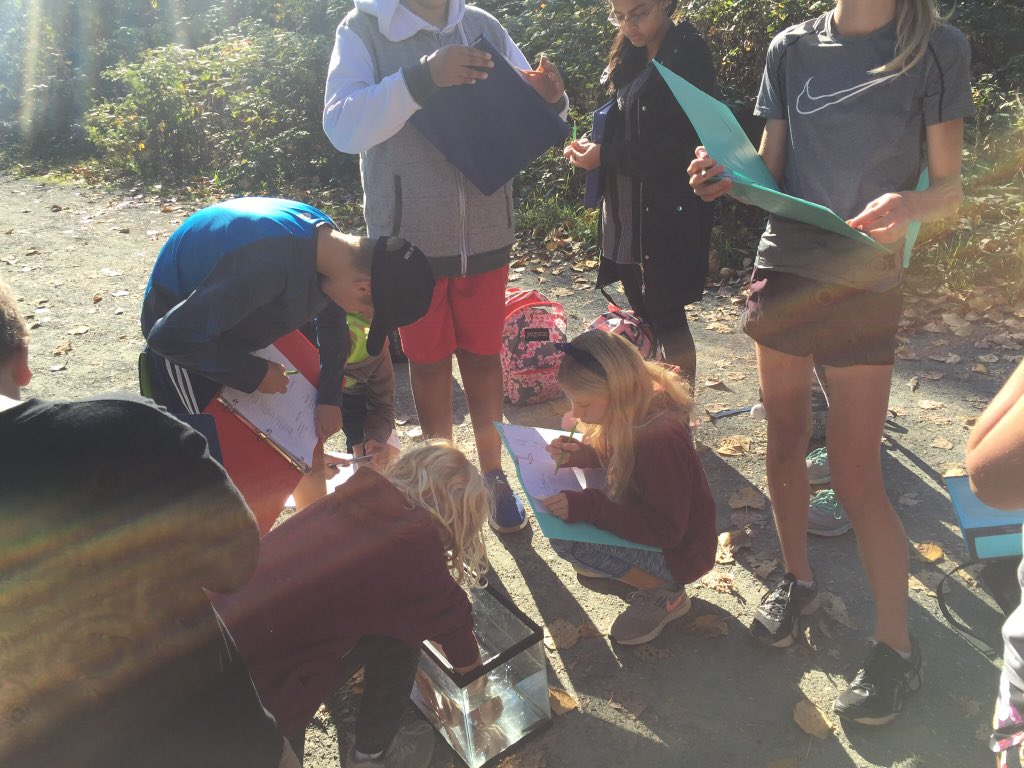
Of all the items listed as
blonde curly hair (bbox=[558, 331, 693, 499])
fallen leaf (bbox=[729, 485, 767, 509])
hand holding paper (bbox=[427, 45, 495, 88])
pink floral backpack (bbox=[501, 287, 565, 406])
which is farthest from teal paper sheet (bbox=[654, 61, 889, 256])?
pink floral backpack (bbox=[501, 287, 565, 406])

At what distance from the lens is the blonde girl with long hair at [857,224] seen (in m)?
2.17

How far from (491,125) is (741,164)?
1.16 m

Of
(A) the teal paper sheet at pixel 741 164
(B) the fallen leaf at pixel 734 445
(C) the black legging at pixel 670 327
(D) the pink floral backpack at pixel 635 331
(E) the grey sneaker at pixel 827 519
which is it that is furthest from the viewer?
(D) the pink floral backpack at pixel 635 331

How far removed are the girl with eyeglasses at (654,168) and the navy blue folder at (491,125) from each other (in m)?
0.61

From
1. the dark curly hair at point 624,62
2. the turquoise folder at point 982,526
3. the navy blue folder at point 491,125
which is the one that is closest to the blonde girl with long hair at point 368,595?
the navy blue folder at point 491,125

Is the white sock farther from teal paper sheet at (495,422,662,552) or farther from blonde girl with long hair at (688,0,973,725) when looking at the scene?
blonde girl with long hair at (688,0,973,725)

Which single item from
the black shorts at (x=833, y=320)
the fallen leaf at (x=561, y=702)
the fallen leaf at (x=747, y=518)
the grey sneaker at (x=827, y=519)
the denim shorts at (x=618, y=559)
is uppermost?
the black shorts at (x=833, y=320)

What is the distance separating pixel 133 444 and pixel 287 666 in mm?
1121

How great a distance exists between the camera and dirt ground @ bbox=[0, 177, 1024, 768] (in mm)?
2525

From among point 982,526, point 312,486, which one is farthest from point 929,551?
point 312,486

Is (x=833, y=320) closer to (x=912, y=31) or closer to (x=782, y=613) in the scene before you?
(x=912, y=31)

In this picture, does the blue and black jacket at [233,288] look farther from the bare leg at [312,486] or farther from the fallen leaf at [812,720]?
the fallen leaf at [812,720]

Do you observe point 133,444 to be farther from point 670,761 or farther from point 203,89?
point 203,89

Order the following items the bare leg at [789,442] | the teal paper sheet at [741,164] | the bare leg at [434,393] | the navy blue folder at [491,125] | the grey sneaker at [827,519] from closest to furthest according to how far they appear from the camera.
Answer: the teal paper sheet at [741,164], the bare leg at [789,442], the navy blue folder at [491,125], the grey sneaker at [827,519], the bare leg at [434,393]
